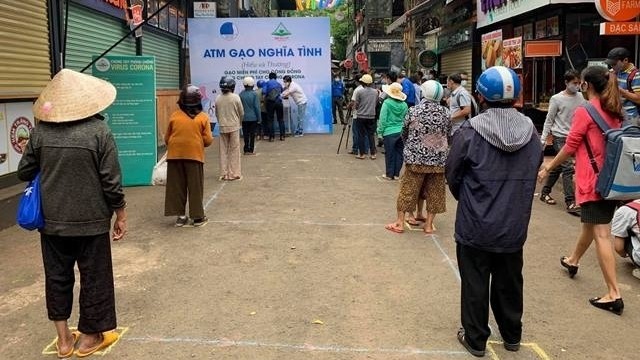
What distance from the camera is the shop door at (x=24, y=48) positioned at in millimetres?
7305

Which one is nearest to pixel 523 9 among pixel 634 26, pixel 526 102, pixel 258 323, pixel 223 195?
pixel 526 102

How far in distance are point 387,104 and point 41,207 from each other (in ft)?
22.4

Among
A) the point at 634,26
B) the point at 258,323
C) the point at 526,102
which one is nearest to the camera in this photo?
the point at 258,323

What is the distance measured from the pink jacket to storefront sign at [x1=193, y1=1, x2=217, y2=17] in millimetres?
15069

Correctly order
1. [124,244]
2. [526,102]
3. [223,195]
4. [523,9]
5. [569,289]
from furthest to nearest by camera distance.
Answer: [526,102], [523,9], [223,195], [124,244], [569,289]

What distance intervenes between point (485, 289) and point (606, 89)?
6.91 ft

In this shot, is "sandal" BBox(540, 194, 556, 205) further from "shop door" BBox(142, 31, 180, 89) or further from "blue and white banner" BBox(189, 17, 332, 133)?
"blue and white banner" BBox(189, 17, 332, 133)

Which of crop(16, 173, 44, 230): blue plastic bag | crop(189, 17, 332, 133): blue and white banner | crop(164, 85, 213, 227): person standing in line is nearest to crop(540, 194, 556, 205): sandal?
crop(164, 85, 213, 227): person standing in line

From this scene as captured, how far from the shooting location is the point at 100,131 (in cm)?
375

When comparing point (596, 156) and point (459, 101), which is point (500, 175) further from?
point (459, 101)

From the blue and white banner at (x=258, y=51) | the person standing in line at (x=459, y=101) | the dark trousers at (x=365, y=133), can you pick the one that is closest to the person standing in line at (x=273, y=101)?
the blue and white banner at (x=258, y=51)

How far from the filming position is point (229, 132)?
10305 mm

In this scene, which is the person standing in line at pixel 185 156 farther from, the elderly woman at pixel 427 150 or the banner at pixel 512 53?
the banner at pixel 512 53

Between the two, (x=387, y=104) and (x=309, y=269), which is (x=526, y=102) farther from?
(x=309, y=269)
